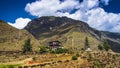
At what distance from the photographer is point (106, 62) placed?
5571 inches

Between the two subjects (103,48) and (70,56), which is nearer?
(70,56)

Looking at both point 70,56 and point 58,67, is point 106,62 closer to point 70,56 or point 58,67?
point 70,56

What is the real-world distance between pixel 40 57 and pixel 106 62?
42645 mm

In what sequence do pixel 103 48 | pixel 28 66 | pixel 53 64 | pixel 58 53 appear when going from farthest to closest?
pixel 103 48, pixel 58 53, pixel 53 64, pixel 28 66

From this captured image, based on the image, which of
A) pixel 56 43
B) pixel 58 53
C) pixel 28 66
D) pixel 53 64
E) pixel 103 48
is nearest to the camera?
pixel 28 66

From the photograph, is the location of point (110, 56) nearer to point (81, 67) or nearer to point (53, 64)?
point (81, 67)

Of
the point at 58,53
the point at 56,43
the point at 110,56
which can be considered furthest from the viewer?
the point at 56,43

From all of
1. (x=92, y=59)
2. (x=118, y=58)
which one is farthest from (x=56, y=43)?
(x=92, y=59)

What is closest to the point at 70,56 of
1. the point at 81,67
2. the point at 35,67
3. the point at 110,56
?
the point at 81,67

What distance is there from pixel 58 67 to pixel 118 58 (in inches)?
2530

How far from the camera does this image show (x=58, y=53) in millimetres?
133625

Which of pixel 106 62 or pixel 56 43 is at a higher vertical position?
pixel 56 43

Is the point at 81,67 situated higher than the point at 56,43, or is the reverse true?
the point at 56,43

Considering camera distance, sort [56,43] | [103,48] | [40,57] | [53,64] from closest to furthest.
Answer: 1. [53,64]
2. [40,57]
3. [103,48]
4. [56,43]
